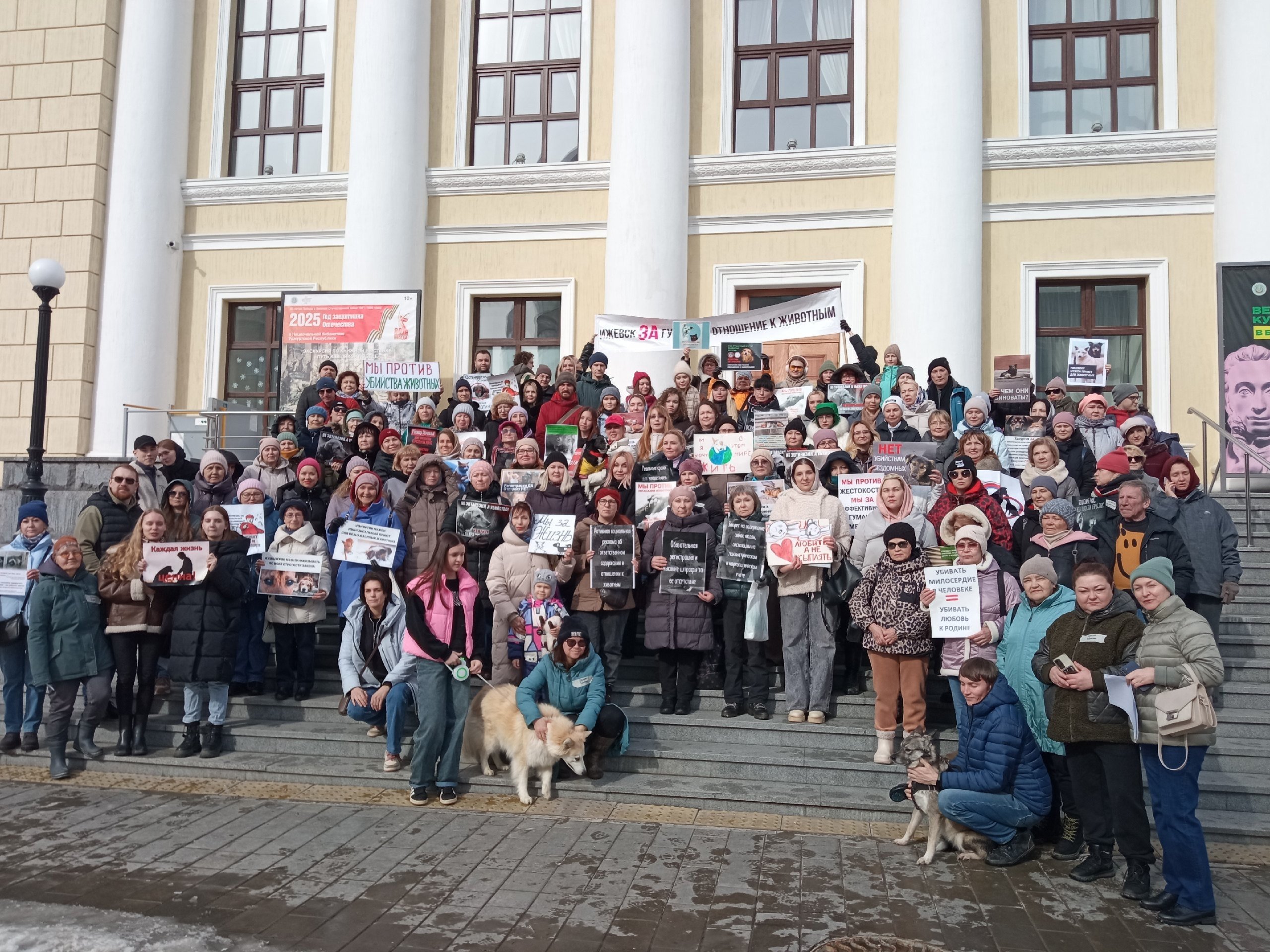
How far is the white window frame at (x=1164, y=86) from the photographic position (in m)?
15.8

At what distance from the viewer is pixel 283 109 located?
730 inches

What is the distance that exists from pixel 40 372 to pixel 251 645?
4787 mm

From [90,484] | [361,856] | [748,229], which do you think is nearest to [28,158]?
[90,484]

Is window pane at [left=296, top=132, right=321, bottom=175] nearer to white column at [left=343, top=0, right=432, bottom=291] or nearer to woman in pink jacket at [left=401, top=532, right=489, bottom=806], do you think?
white column at [left=343, top=0, right=432, bottom=291]

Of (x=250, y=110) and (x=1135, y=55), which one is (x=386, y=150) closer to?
(x=250, y=110)

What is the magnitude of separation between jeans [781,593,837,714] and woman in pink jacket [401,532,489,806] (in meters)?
2.55

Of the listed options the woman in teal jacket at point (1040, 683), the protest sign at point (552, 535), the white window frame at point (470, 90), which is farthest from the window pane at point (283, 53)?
the woman in teal jacket at point (1040, 683)

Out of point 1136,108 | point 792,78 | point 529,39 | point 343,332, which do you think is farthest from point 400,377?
point 1136,108

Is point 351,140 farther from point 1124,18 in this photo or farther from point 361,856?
point 361,856

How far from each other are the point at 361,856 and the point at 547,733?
5.58ft

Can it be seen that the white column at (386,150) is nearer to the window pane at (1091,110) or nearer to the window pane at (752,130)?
the window pane at (752,130)

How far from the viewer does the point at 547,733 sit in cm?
796

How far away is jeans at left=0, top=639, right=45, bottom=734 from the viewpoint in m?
9.09

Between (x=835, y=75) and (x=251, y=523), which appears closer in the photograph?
(x=251, y=523)
